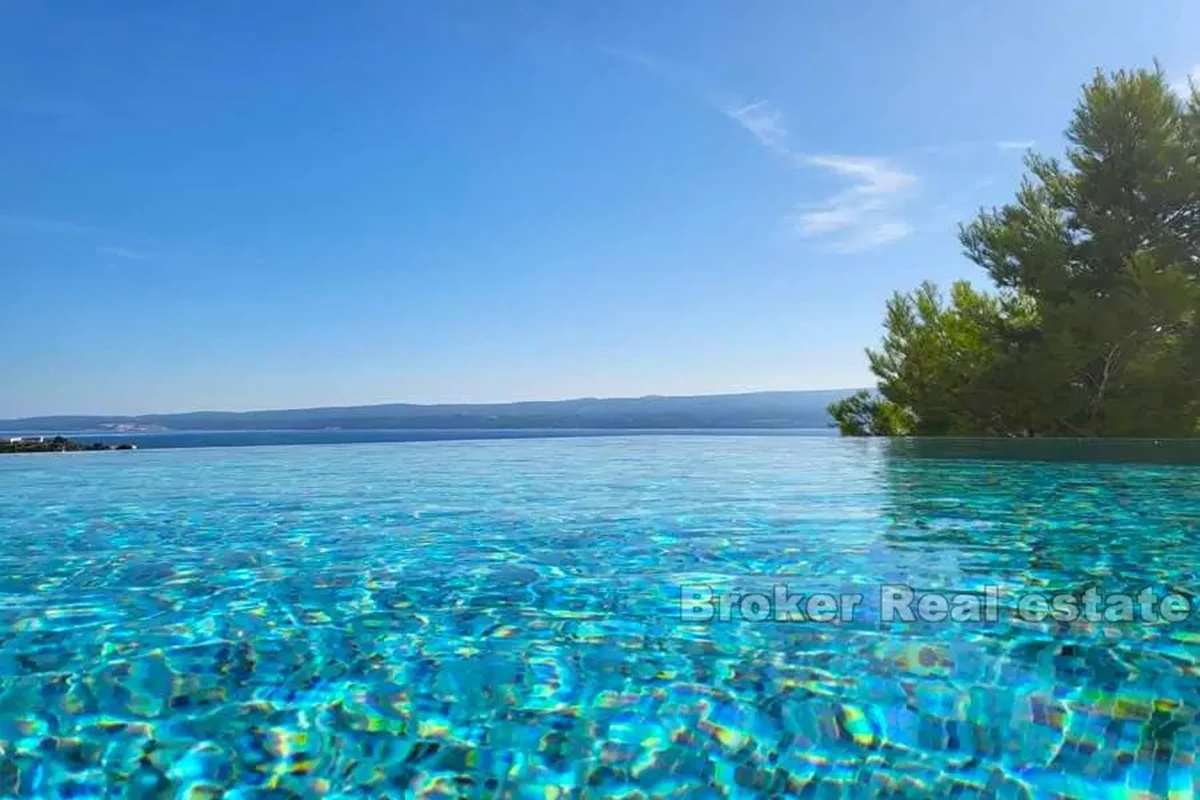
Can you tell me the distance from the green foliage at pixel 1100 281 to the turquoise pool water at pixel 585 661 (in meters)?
8.52

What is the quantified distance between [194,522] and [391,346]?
62.8 feet

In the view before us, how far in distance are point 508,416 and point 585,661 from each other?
1893 inches

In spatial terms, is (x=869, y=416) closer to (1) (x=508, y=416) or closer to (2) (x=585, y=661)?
(2) (x=585, y=661)

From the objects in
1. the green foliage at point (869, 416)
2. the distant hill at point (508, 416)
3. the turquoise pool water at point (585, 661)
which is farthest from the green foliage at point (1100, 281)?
the distant hill at point (508, 416)

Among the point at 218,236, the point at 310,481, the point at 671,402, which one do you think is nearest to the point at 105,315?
the point at 218,236

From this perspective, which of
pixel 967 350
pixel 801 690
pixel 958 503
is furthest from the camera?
pixel 967 350

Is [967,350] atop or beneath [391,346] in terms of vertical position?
beneath

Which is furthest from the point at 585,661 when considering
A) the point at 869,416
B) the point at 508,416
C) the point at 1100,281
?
the point at 508,416

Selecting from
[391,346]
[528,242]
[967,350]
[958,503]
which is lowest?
[958,503]

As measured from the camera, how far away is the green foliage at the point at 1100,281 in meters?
11.9

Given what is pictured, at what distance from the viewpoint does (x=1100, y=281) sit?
496 inches

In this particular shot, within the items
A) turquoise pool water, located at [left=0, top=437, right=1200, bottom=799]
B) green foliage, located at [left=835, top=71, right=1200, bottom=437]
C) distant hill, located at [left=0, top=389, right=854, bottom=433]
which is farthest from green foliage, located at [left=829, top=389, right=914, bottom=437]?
distant hill, located at [left=0, top=389, right=854, bottom=433]

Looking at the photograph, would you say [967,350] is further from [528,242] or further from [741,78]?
[528,242]

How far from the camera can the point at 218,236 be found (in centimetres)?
1641
